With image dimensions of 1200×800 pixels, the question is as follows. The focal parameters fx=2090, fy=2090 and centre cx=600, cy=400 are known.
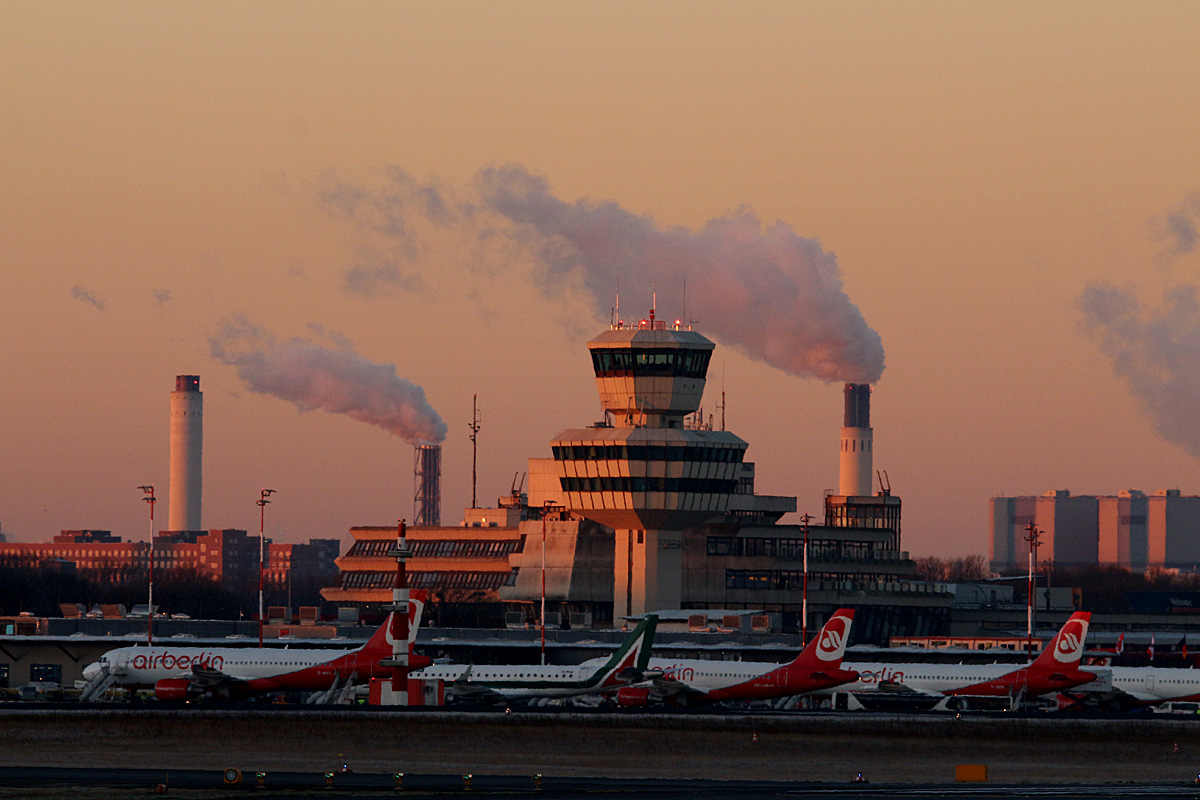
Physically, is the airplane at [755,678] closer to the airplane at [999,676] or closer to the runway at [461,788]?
the airplane at [999,676]

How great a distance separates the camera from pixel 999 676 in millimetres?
123188

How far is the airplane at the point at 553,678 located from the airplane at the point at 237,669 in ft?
17.1

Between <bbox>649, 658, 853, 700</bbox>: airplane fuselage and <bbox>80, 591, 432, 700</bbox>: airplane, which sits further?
<bbox>80, 591, 432, 700</bbox>: airplane

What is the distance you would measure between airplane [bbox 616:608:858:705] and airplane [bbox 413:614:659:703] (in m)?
1.20

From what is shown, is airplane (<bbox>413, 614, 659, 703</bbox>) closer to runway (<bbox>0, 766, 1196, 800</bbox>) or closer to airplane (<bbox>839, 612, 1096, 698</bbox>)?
airplane (<bbox>839, 612, 1096, 698</bbox>)

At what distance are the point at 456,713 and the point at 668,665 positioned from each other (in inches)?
1238

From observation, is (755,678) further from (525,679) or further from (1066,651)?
(1066,651)

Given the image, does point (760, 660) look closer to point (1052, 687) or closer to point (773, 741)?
point (1052, 687)

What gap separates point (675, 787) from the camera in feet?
258

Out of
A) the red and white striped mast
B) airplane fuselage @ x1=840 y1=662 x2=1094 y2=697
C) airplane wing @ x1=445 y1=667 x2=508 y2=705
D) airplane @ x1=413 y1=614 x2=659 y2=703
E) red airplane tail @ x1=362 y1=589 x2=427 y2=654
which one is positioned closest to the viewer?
the red and white striped mast

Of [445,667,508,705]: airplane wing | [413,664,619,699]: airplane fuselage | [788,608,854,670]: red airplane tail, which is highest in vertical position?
[788,608,854,670]: red airplane tail

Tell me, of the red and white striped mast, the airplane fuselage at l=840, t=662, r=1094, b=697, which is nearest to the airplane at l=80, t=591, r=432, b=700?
the red and white striped mast

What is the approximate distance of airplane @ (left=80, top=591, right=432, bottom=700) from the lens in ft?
385

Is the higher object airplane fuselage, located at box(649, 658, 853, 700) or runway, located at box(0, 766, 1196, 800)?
airplane fuselage, located at box(649, 658, 853, 700)
